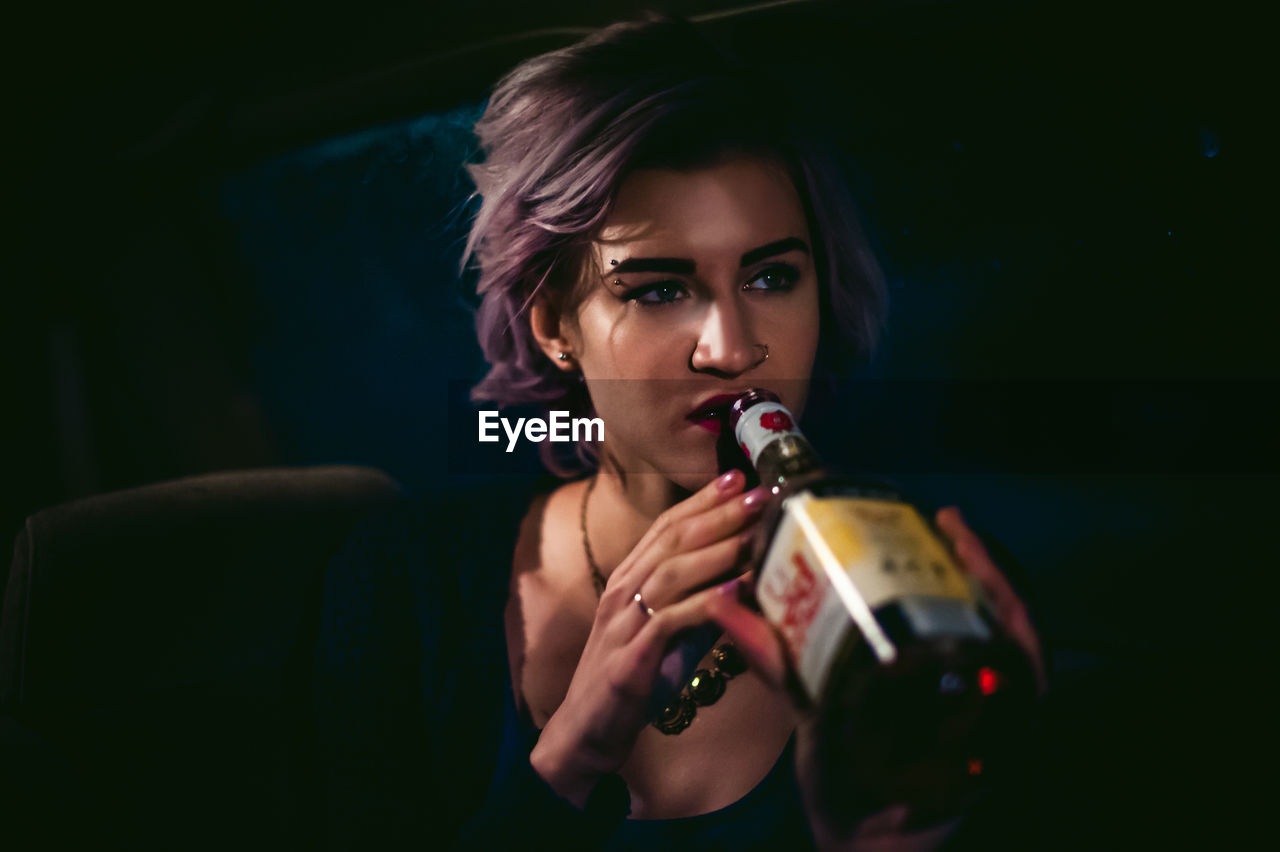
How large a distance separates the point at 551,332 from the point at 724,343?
25cm

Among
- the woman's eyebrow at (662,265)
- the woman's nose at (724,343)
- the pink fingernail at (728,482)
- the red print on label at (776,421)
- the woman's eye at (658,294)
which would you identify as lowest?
the pink fingernail at (728,482)

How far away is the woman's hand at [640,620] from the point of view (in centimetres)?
63

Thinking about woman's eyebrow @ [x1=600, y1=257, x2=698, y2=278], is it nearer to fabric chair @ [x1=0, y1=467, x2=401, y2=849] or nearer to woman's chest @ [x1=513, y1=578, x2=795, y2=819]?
woman's chest @ [x1=513, y1=578, x2=795, y2=819]

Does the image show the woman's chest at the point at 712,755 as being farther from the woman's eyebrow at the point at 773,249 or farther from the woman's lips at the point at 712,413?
the woman's eyebrow at the point at 773,249

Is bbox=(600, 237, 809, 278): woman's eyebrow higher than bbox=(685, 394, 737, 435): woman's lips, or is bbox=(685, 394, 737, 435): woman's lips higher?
bbox=(600, 237, 809, 278): woman's eyebrow

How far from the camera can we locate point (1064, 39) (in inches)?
33.0

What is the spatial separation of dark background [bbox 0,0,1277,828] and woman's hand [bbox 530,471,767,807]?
0.31 meters

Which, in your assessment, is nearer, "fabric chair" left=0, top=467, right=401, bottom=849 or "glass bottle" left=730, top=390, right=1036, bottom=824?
"glass bottle" left=730, top=390, right=1036, bottom=824

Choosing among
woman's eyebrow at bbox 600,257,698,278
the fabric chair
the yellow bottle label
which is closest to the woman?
woman's eyebrow at bbox 600,257,698,278

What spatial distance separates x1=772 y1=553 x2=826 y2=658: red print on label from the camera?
0.50m

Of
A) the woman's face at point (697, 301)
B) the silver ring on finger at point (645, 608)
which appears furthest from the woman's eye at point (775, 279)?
the silver ring on finger at point (645, 608)

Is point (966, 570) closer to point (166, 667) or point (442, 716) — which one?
point (442, 716)

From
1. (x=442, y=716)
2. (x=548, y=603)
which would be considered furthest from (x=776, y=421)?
(x=442, y=716)

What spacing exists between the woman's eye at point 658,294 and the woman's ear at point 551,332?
126 millimetres
